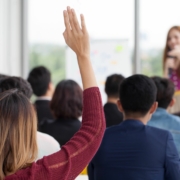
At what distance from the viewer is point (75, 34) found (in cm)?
133

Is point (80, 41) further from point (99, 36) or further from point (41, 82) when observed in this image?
point (99, 36)

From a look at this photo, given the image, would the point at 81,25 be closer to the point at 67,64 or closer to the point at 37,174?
the point at 37,174

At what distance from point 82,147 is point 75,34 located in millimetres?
350

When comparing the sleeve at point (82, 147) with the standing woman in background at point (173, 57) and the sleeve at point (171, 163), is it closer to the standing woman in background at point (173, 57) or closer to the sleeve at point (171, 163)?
the sleeve at point (171, 163)

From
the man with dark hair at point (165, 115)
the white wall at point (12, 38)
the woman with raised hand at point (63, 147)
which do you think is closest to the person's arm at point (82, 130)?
the woman with raised hand at point (63, 147)

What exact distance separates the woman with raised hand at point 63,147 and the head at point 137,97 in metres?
0.97

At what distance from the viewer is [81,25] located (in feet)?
4.33

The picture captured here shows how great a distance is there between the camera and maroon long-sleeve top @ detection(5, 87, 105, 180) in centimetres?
129

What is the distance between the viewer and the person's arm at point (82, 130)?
1.30 metres

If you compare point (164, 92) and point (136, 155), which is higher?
point (164, 92)

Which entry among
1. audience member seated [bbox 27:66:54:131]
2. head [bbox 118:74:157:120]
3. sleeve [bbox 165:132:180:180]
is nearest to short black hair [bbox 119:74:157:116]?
head [bbox 118:74:157:120]

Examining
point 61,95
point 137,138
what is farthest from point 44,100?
point 137,138

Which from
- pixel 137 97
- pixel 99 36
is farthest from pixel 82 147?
pixel 99 36

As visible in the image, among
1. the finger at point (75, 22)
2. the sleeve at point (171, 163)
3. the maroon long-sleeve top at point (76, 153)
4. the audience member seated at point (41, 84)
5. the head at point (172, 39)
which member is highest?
the finger at point (75, 22)
